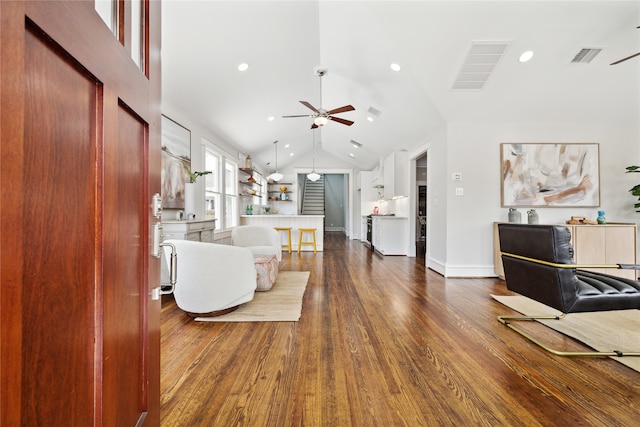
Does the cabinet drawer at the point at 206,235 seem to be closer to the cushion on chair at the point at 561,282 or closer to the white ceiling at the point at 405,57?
the white ceiling at the point at 405,57

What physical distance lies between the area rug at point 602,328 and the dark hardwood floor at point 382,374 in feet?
0.44

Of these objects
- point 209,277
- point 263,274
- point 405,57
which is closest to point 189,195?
point 263,274

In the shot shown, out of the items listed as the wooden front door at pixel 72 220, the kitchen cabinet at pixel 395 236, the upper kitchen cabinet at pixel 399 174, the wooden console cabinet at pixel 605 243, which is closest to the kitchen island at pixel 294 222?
the kitchen cabinet at pixel 395 236

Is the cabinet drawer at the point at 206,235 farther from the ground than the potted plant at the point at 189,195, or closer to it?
closer to it

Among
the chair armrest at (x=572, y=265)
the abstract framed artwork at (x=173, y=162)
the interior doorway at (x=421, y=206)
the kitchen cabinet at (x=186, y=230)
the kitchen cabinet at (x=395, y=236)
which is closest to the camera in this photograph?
the chair armrest at (x=572, y=265)

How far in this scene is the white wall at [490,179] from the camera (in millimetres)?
4453

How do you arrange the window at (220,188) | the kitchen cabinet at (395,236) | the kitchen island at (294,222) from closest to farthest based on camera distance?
the window at (220,188)
the kitchen cabinet at (395,236)
the kitchen island at (294,222)

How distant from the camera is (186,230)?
355cm

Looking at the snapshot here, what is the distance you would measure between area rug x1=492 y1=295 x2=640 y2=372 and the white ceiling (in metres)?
2.84

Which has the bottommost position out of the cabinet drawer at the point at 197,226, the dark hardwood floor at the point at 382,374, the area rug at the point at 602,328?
the dark hardwood floor at the point at 382,374

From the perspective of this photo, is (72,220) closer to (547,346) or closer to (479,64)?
(547,346)

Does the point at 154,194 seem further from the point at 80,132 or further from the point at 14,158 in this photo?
the point at 14,158

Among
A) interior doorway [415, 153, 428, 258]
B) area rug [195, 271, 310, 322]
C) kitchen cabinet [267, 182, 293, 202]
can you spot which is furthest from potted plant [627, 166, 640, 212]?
kitchen cabinet [267, 182, 293, 202]

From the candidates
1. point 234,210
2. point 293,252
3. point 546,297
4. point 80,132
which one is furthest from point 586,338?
point 234,210
